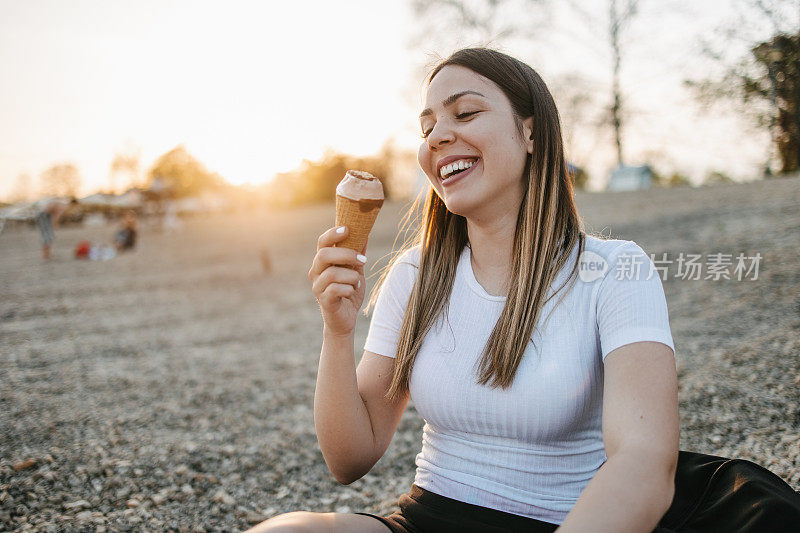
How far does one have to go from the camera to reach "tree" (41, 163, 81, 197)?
6838 centimetres

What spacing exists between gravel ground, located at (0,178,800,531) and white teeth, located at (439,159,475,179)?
1.65 ft

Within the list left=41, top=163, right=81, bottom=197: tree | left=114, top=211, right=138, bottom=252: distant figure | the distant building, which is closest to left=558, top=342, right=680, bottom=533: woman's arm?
left=114, top=211, right=138, bottom=252: distant figure

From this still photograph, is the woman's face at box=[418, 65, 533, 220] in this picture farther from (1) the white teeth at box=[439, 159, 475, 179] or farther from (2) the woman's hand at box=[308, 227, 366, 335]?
(2) the woman's hand at box=[308, 227, 366, 335]

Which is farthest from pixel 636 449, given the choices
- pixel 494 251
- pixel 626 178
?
pixel 626 178

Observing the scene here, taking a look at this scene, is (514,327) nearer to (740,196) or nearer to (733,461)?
(733,461)

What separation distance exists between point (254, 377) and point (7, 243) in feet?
87.1

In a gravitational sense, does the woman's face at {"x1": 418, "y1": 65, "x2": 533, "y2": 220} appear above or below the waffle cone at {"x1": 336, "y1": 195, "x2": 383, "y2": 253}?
above

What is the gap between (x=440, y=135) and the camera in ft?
6.55

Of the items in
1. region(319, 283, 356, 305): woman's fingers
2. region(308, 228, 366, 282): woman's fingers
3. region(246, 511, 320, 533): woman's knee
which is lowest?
region(246, 511, 320, 533): woman's knee

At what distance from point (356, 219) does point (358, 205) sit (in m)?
0.05

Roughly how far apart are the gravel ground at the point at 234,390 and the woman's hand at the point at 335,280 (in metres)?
0.88

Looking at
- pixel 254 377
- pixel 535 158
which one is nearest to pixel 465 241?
pixel 535 158

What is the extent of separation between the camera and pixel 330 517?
66.4 inches

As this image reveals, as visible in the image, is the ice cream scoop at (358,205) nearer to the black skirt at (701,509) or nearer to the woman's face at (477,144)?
the woman's face at (477,144)
